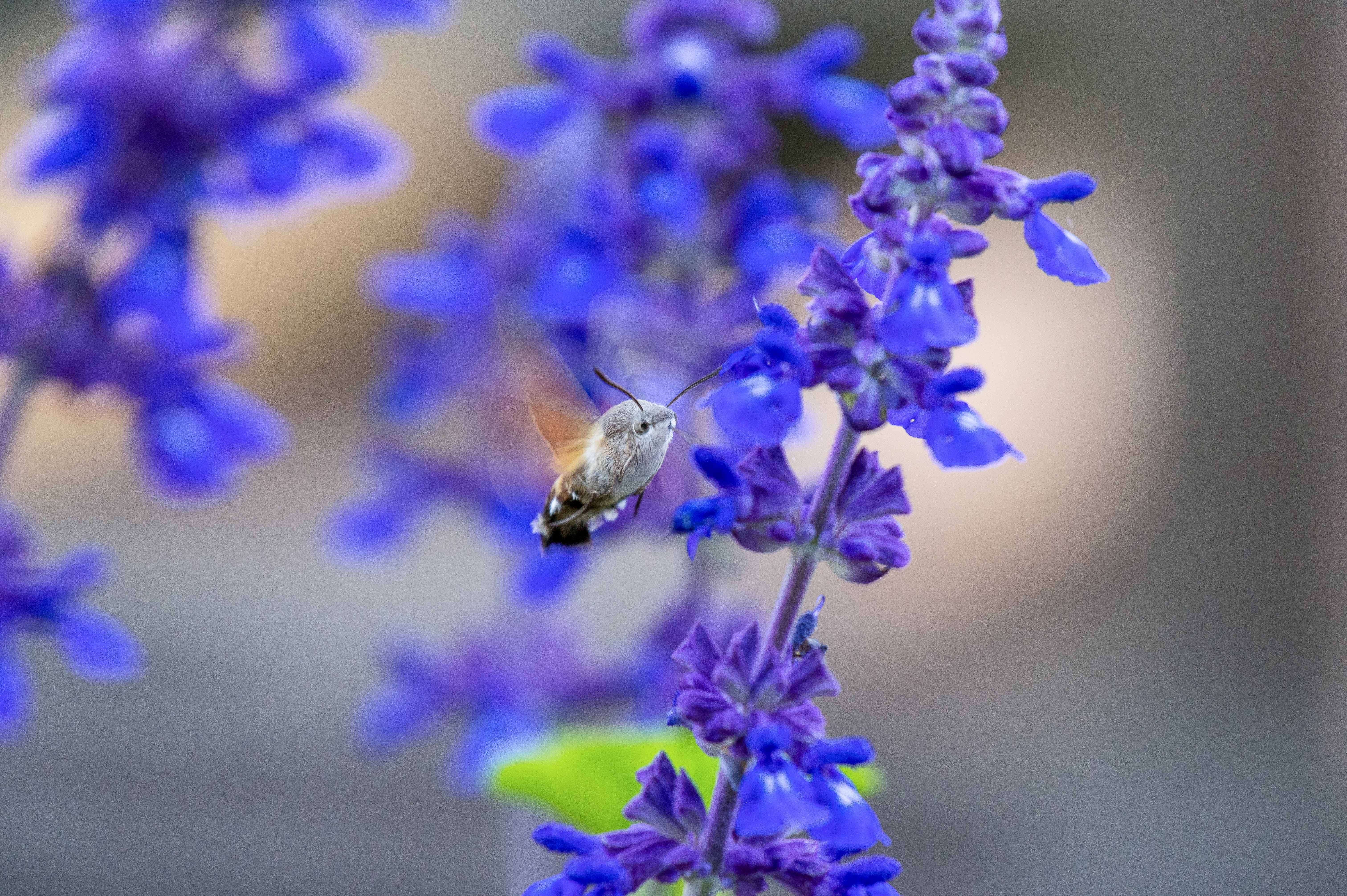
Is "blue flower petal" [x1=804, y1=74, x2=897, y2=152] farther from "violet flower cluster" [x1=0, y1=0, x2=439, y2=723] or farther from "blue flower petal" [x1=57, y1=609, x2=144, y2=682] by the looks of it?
"blue flower petal" [x1=57, y1=609, x2=144, y2=682]

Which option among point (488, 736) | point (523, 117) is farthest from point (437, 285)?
point (488, 736)

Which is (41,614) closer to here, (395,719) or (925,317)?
(395,719)

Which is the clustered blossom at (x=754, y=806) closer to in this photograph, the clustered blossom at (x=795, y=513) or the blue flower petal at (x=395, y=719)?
the clustered blossom at (x=795, y=513)

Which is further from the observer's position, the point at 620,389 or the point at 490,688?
the point at 490,688

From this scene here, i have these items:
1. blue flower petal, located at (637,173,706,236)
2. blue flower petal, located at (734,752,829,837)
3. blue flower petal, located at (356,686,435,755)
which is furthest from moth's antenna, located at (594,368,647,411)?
blue flower petal, located at (356,686,435,755)

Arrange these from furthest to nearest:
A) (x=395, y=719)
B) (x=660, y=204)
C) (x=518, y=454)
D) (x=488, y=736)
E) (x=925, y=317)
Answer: (x=395, y=719)
(x=488, y=736)
(x=660, y=204)
(x=518, y=454)
(x=925, y=317)

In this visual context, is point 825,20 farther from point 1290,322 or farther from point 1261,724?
point 1261,724

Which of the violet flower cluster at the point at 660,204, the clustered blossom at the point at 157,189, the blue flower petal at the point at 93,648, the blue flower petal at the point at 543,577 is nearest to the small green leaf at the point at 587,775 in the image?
the violet flower cluster at the point at 660,204
